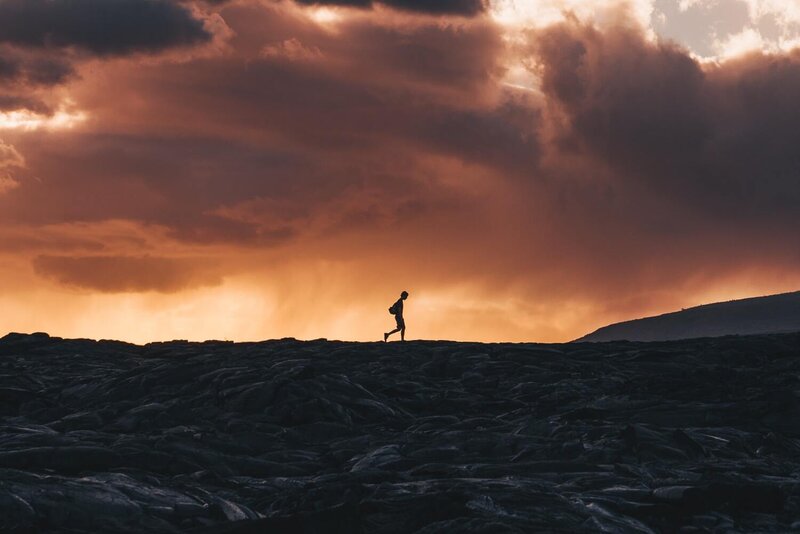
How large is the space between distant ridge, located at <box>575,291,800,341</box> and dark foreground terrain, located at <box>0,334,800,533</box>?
510 inches

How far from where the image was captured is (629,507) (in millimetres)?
17547

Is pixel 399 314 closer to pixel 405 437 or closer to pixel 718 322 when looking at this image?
pixel 405 437

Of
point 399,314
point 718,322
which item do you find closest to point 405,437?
point 399,314

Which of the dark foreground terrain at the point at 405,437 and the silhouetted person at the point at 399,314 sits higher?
the silhouetted person at the point at 399,314

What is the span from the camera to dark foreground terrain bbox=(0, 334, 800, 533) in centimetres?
1684

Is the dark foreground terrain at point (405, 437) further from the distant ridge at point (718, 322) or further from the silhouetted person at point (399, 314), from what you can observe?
the distant ridge at point (718, 322)

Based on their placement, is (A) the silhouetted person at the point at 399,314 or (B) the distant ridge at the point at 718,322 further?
(B) the distant ridge at the point at 718,322

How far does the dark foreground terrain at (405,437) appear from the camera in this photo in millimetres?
16844

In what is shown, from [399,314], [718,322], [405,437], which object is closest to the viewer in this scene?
[405,437]

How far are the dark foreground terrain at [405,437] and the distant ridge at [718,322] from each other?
42.5 feet

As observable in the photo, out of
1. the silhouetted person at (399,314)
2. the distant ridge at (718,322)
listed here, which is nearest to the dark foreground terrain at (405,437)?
the silhouetted person at (399,314)

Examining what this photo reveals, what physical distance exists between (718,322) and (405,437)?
31.0 meters

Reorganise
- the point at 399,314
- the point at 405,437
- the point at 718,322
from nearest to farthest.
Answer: the point at 405,437 → the point at 399,314 → the point at 718,322

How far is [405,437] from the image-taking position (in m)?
25.8
